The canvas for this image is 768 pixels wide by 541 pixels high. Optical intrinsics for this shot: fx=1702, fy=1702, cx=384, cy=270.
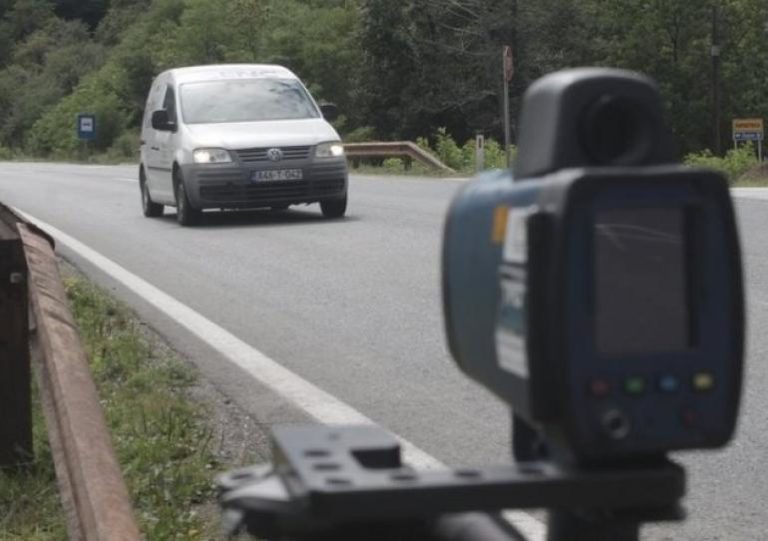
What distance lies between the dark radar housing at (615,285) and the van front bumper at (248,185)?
16300mm

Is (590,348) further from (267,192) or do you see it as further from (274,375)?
(267,192)

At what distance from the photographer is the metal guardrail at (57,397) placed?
367cm

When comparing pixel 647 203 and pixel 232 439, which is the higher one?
pixel 647 203

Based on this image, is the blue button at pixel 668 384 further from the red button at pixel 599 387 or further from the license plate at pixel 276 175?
the license plate at pixel 276 175

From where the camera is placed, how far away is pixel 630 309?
131 centimetres

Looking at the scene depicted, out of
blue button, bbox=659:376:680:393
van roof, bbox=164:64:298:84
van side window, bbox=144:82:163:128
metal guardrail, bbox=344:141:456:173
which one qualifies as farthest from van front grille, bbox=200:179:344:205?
metal guardrail, bbox=344:141:456:173

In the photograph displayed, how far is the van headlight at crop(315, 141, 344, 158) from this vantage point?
701 inches

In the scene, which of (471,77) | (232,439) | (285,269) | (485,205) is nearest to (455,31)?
(471,77)

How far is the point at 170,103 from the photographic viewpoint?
1902 centimetres

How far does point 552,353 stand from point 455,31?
2661 inches

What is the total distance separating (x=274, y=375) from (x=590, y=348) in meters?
6.93

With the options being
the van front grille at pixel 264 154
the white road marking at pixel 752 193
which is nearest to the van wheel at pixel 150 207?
the van front grille at pixel 264 154

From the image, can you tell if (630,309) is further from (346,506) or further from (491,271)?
(346,506)

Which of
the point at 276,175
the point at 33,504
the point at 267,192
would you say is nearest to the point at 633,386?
the point at 33,504
